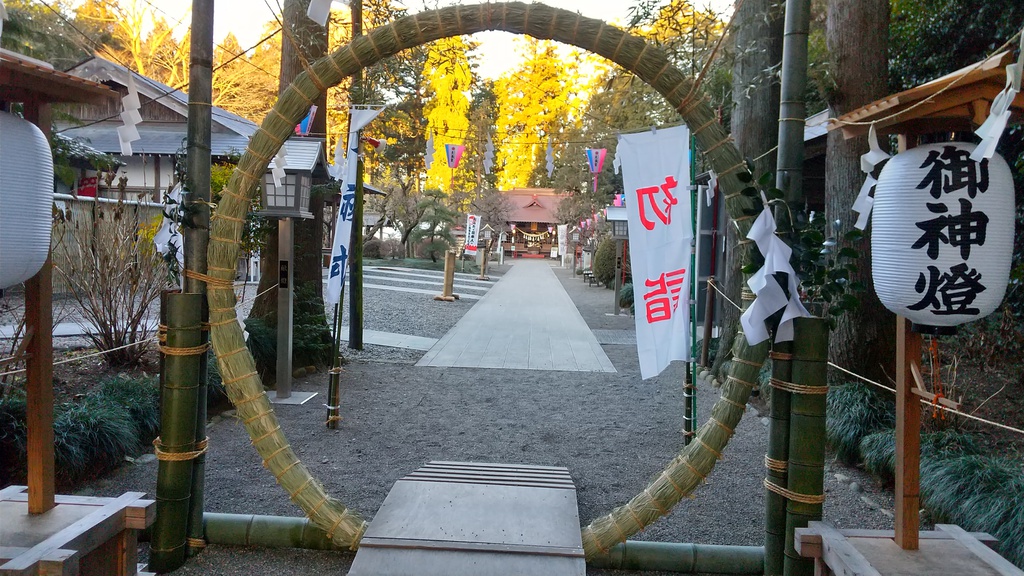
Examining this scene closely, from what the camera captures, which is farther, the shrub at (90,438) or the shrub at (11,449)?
the shrub at (90,438)

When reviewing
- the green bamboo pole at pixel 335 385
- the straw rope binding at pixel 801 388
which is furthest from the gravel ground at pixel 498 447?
the straw rope binding at pixel 801 388

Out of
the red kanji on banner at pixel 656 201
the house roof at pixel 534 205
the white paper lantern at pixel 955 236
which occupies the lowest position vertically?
the white paper lantern at pixel 955 236

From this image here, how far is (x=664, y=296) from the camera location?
178 inches

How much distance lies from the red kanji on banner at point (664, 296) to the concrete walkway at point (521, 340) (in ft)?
14.6

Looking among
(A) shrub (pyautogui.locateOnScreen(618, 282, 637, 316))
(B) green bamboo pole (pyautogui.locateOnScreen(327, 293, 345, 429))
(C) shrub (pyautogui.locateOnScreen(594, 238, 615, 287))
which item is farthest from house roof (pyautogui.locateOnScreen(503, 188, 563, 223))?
(B) green bamboo pole (pyautogui.locateOnScreen(327, 293, 345, 429))

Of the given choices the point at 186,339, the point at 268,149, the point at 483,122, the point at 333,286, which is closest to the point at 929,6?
the point at 333,286

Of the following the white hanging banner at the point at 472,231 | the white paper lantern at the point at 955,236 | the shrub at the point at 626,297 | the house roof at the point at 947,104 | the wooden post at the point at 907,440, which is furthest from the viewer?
the white hanging banner at the point at 472,231

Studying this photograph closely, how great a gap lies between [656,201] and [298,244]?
4.97m

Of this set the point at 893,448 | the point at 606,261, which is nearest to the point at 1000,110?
the point at 893,448

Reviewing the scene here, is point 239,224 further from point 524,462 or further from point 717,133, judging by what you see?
point 524,462

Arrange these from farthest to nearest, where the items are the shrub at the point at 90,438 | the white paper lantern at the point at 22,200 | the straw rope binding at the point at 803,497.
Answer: the shrub at the point at 90,438 → the straw rope binding at the point at 803,497 → the white paper lantern at the point at 22,200

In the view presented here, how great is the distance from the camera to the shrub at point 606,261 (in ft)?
71.2

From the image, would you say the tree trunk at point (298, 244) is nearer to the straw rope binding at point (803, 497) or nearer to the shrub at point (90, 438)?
the shrub at point (90, 438)

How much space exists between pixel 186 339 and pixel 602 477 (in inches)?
117
